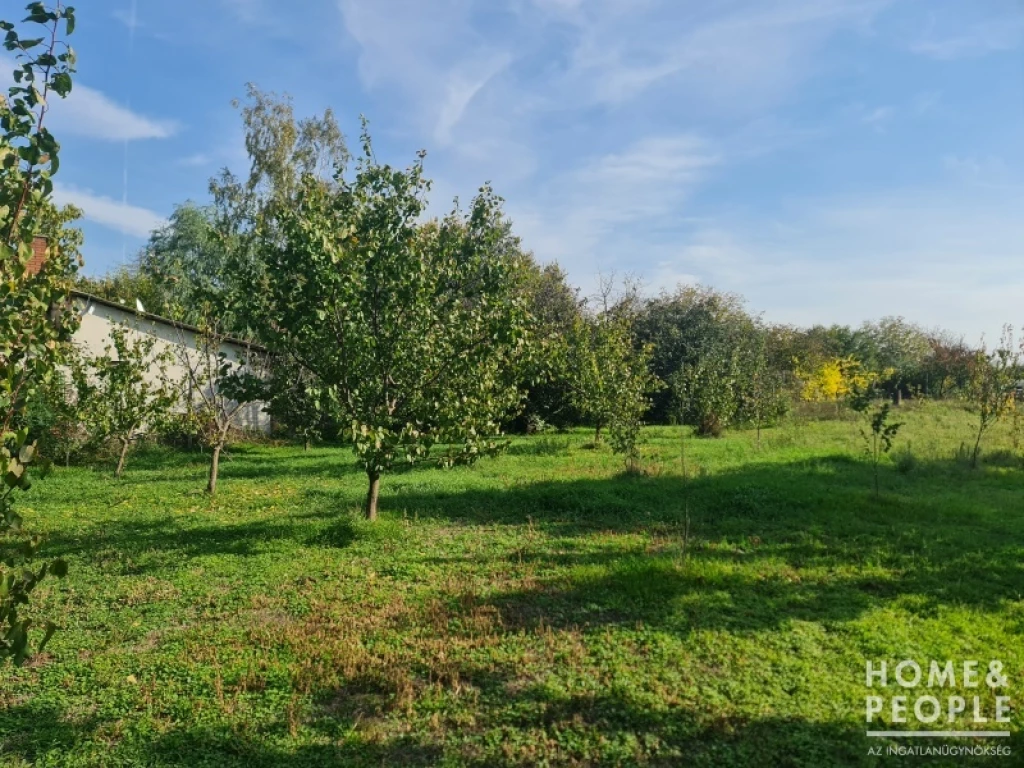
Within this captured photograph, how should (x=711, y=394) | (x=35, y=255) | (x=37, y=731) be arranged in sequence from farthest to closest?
1. (x=711, y=394)
2. (x=35, y=255)
3. (x=37, y=731)

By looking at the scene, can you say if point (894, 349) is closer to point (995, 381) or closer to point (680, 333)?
point (680, 333)

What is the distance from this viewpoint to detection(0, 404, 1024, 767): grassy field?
3.85 meters

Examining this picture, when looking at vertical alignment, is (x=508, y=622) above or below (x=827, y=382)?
below

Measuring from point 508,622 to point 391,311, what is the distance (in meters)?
4.07

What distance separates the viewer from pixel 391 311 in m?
7.90

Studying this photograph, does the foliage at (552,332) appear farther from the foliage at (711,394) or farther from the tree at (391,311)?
the tree at (391,311)

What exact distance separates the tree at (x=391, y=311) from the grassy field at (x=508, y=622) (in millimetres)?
1529

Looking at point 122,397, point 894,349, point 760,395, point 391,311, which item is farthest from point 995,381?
point 894,349

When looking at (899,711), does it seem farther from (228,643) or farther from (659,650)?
(228,643)

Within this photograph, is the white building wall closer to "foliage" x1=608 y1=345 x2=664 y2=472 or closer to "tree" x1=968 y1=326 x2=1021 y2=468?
"foliage" x1=608 y1=345 x2=664 y2=472

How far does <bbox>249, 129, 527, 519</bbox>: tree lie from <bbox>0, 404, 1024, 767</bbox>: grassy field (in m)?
1.53

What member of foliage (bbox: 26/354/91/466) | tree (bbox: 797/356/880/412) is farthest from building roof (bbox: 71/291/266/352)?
tree (bbox: 797/356/880/412)

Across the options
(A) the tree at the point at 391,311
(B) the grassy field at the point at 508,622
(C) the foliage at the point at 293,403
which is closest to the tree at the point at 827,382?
(B) the grassy field at the point at 508,622

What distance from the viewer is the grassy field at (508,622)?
3848mm
